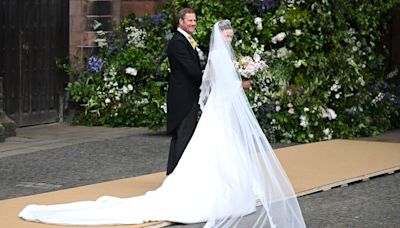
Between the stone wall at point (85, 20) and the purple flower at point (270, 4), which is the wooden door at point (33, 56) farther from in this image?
the purple flower at point (270, 4)

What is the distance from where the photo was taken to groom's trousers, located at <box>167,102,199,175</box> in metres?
10.6

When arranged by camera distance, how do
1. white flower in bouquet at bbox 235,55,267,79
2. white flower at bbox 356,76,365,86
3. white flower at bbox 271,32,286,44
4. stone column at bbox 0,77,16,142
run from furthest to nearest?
white flower at bbox 356,76,365,86, white flower at bbox 271,32,286,44, stone column at bbox 0,77,16,142, white flower in bouquet at bbox 235,55,267,79

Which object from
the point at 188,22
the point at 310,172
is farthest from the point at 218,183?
the point at 310,172

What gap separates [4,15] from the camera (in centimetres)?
1594

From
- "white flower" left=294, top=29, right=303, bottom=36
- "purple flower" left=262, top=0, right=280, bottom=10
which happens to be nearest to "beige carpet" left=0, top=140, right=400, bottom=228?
"white flower" left=294, top=29, right=303, bottom=36

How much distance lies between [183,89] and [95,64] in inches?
262

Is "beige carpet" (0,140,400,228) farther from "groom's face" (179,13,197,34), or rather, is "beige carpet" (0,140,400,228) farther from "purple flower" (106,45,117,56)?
"purple flower" (106,45,117,56)

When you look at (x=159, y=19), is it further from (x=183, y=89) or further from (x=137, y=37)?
(x=183, y=89)

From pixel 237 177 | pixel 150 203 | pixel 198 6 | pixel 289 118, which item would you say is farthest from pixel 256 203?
pixel 198 6

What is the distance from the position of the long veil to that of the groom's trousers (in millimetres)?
218

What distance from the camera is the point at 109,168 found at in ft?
41.0

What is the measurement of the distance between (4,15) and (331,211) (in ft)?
24.8

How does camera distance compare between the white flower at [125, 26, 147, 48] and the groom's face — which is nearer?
the groom's face

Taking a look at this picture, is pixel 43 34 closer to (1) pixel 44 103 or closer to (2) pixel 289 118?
(1) pixel 44 103
